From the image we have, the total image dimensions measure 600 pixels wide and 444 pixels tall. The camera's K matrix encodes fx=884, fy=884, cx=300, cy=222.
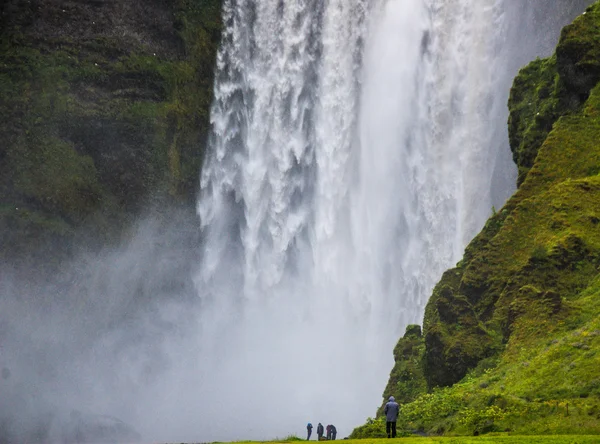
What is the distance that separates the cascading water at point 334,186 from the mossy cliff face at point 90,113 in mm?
3648

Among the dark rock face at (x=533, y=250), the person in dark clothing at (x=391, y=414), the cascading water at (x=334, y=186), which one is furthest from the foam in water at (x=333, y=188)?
the person in dark clothing at (x=391, y=414)

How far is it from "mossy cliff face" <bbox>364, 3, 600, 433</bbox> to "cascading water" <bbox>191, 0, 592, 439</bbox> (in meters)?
12.7

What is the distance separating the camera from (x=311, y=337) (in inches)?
2382

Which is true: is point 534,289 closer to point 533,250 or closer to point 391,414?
point 533,250

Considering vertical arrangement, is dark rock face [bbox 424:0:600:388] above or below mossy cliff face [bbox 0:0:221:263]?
below

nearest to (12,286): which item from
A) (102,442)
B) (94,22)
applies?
(102,442)

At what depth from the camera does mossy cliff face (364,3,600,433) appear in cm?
2131

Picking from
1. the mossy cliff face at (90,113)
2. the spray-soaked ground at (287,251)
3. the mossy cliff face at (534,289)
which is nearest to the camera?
the mossy cliff face at (534,289)

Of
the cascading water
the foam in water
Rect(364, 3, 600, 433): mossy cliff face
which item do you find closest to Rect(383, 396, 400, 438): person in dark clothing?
Rect(364, 3, 600, 433): mossy cliff face

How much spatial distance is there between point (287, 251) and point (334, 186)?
602 centimetres

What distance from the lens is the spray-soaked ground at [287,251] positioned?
50594mm

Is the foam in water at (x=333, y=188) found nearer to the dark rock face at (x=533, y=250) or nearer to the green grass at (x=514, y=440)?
the dark rock face at (x=533, y=250)

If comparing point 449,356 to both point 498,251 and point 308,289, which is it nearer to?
point 498,251

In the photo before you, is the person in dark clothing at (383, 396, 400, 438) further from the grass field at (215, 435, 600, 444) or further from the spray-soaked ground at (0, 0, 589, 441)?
the spray-soaked ground at (0, 0, 589, 441)
